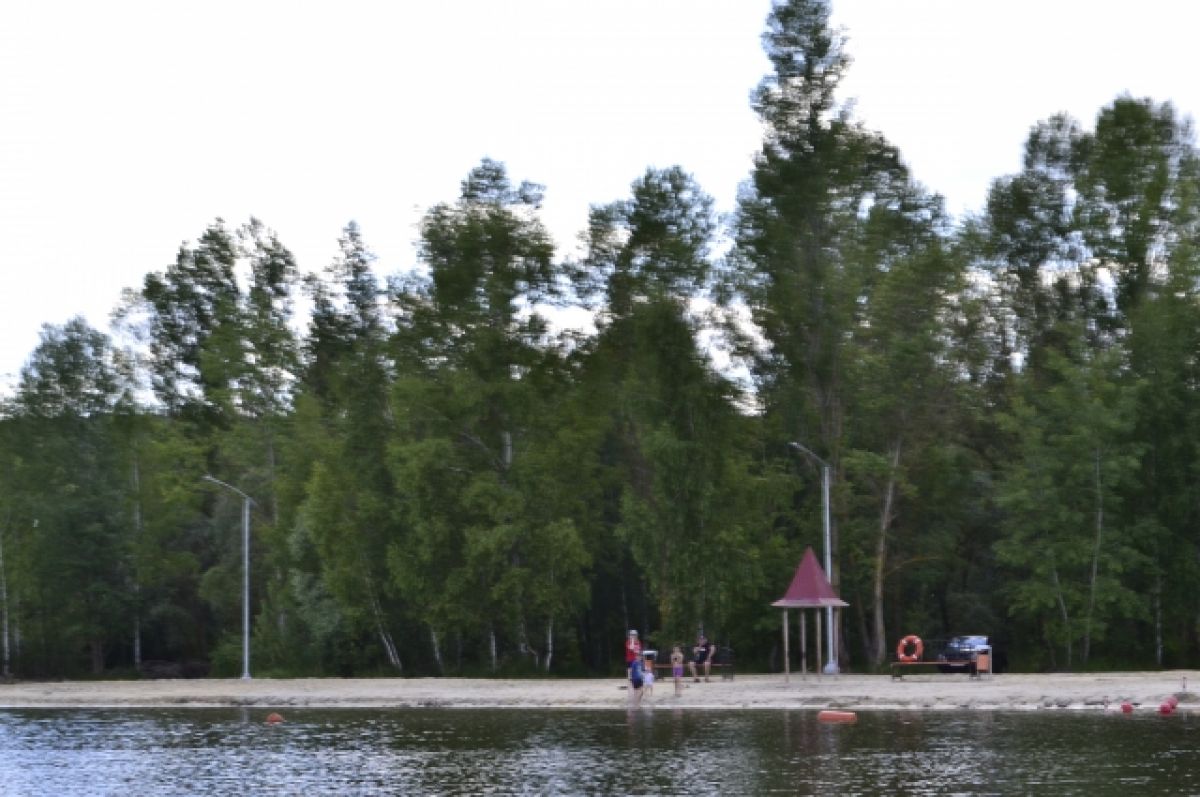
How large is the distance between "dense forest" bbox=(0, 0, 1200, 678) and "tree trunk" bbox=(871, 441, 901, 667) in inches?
8.8

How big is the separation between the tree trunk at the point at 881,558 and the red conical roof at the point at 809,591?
37.0 feet

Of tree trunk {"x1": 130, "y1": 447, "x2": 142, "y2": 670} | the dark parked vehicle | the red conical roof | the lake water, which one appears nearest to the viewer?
the lake water

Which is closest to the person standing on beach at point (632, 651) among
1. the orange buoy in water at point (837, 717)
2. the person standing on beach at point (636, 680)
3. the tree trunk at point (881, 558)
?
the person standing on beach at point (636, 680)

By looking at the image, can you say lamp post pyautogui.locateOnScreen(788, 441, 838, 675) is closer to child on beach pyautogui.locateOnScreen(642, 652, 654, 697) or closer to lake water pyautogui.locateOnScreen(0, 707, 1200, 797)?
child on beach pyautogui.locateOnScreen(642, 652, 654, 697)

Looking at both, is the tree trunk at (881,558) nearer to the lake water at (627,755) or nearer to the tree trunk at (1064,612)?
the tree trunk at (1064,612)

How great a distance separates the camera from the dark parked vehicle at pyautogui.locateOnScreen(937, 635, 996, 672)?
50.8m

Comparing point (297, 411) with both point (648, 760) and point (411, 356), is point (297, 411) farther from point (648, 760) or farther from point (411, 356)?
point (648, 760)

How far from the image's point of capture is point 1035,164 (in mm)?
71188

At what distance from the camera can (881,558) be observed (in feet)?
196

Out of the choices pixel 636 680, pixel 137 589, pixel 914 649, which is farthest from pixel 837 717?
pixel 137 589

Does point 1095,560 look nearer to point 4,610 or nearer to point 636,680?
point 636,680

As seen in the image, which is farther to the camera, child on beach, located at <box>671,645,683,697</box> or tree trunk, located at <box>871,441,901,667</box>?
tree trunk, located at <box>871,441,901,667</box>

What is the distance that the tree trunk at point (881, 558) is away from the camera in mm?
58934

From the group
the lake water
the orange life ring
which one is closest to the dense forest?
the orange life ring
